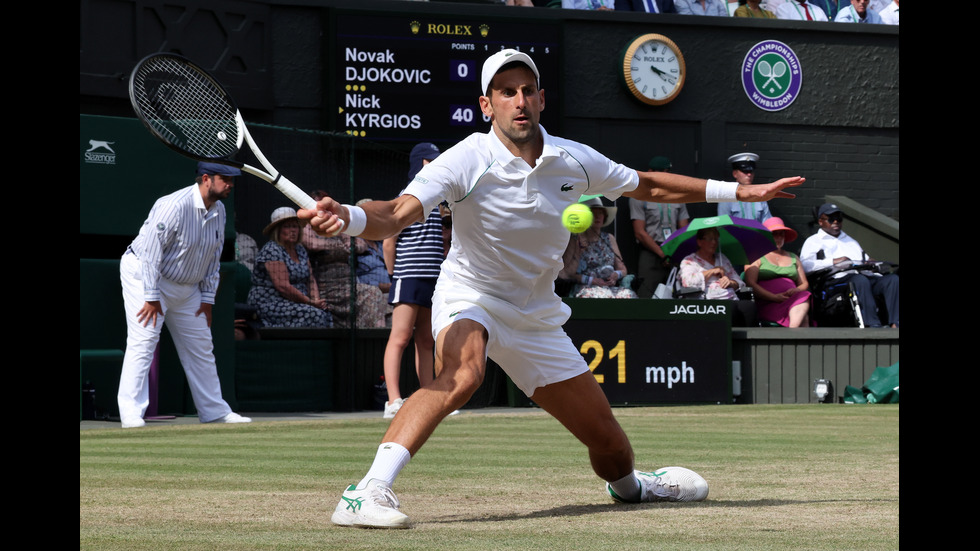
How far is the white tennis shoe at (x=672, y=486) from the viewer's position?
20.1ft

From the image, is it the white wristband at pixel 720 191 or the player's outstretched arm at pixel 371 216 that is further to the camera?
the white wristband at pixel 720 191

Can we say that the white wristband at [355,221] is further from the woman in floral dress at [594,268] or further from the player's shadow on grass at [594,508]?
the woman in floral dress at [594,268]

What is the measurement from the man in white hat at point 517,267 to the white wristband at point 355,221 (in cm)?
40

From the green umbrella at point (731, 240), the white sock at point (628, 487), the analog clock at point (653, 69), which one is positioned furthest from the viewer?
the analog clock at point (653, 69)

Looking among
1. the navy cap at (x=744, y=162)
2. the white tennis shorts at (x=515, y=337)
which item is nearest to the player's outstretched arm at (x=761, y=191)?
the white tennis shorts at (x=515, y=337)

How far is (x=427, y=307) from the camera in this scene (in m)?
11.5

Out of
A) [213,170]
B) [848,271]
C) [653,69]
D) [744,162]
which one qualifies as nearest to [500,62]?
[213,170]

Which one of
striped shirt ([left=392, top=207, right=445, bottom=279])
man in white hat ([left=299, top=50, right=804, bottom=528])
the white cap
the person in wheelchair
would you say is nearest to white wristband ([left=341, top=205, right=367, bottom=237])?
man in white hat ([left=299, top=50, right=804, bottom=528])

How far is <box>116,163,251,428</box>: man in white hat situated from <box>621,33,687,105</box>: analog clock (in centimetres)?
Result: 764

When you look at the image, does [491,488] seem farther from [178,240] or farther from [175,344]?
[175,344]

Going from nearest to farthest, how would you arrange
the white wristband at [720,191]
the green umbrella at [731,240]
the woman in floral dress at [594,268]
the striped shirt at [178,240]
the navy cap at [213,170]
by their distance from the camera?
the white wristband at [720,191], the navy cap at [213,170], the striped shirt at [178,240], the woman in floral dress at [594,268], the green umbrella at [731,240]

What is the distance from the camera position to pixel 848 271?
15750mm
